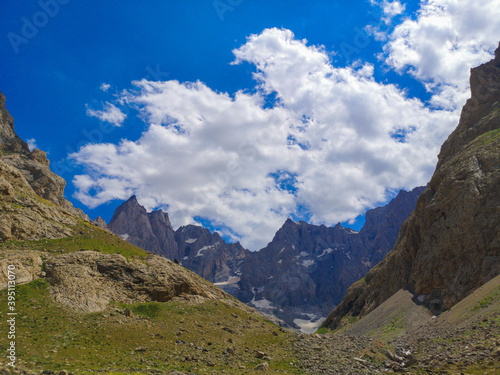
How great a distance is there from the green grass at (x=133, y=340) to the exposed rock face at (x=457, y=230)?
5229 centimetres

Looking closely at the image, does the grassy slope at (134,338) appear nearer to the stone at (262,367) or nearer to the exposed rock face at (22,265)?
the stone at (262,367)

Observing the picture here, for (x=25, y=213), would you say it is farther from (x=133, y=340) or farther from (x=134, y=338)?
(x=133, y=340)

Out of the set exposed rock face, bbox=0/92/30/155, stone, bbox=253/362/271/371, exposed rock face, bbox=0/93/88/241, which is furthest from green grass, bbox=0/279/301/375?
exposed rock face, bbox=0/92/30/155

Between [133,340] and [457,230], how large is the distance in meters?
79.5

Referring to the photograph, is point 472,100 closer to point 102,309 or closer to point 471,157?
point 471,157

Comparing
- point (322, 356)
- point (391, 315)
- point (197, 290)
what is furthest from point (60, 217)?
point (391, 315)

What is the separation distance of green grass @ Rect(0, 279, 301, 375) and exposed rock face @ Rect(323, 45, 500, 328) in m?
52.3

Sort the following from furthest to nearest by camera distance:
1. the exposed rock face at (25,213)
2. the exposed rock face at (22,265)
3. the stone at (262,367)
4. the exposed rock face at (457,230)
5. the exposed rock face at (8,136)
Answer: the exposed rock face at (8,136) → the exposed rock face at (457,230) → the exposed rock face at (25,213) → the exposed rock face at (22,265) → the stone at (262,367)

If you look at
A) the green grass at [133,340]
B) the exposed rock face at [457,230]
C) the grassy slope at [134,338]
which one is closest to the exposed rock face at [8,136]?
the grassy slope at [134,338]

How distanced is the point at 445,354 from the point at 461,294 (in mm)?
49141

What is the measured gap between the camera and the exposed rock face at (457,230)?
72.7m

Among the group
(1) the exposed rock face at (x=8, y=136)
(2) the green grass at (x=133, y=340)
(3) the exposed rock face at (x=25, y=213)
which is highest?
(1) the exposed rock face at (x=8, y=136)

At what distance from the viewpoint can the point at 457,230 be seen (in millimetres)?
79875

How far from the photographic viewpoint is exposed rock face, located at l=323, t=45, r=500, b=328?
72688 mm
